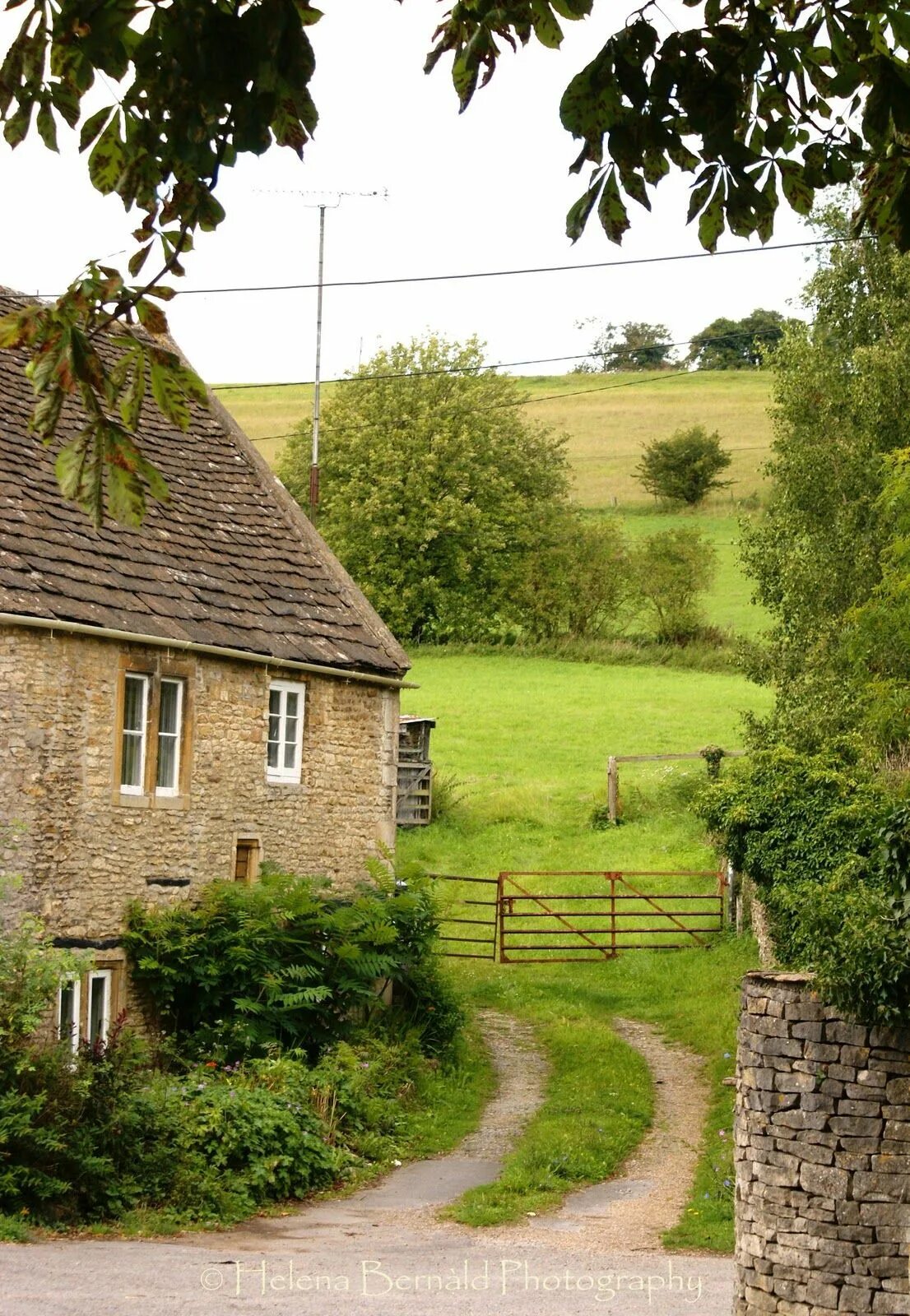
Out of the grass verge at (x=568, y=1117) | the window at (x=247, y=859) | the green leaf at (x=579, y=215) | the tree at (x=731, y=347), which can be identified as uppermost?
the tree at (x=731, y=347)

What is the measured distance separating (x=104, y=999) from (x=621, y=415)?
233 ft

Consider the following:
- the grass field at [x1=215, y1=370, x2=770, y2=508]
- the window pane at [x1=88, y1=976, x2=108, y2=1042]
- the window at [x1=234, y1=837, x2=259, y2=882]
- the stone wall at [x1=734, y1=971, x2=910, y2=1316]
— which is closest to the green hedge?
the stone wall at [x1=734, y1=971, x2=910, y2=1316]

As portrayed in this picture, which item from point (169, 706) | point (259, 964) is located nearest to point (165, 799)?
point (169, 706)

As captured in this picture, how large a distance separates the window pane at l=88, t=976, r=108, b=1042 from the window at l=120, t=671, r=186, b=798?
1.88 metres

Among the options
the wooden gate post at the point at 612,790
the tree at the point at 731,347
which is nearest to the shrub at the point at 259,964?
the wooden gate post at the point at 612,790

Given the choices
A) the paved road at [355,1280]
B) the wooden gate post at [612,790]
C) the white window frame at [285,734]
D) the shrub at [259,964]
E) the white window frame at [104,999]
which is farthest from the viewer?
the wooden gate post at [612,790]

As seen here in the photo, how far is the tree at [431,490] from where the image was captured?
163 feet

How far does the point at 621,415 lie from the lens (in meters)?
83.0

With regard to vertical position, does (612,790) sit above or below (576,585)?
below

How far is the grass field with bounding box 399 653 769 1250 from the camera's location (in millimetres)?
14805

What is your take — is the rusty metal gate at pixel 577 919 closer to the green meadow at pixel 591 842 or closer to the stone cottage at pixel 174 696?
the green meadow at pixel 591 842

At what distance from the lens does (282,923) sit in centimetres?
1625

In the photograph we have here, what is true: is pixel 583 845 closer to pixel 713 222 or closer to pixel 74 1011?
pixel 74 1011

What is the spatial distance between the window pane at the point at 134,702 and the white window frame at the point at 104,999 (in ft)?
7.92
